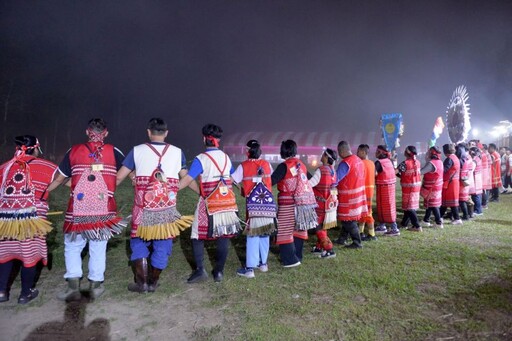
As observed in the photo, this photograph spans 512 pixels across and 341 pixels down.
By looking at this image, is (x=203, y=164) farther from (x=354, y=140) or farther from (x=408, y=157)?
(x=354, y=140)

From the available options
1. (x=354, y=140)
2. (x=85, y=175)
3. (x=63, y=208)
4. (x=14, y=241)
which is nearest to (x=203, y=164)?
(x=85, y=175)

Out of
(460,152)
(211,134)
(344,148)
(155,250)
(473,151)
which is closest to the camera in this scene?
(155,250)

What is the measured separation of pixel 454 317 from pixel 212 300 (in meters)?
2.57

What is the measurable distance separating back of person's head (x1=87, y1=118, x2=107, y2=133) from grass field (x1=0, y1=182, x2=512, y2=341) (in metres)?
1.99

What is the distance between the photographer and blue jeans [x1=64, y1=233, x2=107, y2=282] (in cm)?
429

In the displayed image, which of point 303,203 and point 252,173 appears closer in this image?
point 252,173

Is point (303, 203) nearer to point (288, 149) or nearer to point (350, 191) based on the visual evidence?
point (288, 149)

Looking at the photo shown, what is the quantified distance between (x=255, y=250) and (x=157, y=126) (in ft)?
6.98

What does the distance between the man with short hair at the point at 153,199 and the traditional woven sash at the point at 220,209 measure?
0.34m

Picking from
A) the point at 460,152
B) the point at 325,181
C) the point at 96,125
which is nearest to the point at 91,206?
the point at 96,125

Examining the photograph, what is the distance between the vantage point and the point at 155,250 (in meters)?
4.49

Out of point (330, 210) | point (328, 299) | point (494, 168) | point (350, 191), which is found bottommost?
point (328, 299)

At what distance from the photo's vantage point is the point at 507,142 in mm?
27328

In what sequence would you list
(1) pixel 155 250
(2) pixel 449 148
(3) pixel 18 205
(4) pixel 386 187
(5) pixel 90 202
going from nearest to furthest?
(3) pixel 18 205
(5) pixel 90 202
(1) pixel 155 250
(4) pixel 386 187
(2) pixel 449 148
